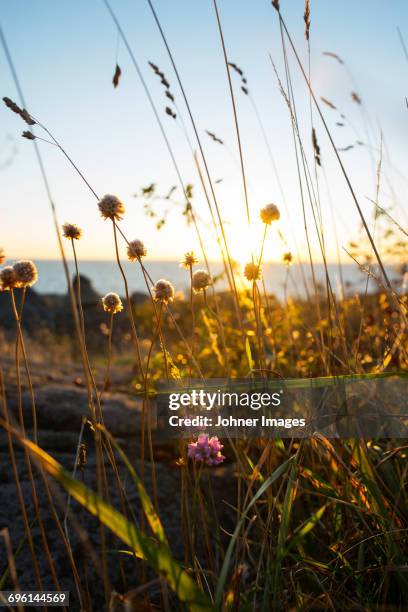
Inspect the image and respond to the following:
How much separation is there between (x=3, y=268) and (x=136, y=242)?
0.34 metres

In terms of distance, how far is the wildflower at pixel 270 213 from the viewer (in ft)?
4.58

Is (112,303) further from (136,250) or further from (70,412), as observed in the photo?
(70,412)

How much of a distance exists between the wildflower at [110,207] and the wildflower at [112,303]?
0.22m

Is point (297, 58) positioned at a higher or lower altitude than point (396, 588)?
higher

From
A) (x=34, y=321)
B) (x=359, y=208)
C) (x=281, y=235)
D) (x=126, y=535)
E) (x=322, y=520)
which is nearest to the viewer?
(x=126, y=535)

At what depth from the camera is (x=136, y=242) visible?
1.31 metres

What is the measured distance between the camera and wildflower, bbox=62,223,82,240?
121 centimetres

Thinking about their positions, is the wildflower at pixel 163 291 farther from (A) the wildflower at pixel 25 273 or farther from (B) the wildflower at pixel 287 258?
(B) the wildflower at pixel 287 258

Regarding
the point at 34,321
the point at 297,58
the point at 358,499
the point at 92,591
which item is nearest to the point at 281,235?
the point at 297,58

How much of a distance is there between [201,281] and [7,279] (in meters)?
0.53

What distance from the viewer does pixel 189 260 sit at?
1429 mm

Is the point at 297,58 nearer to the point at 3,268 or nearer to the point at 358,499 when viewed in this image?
the point at 3,268

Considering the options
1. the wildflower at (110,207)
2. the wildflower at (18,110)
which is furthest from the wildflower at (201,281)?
the wildflower at (18,110)

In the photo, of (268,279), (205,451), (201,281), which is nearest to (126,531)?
(205,451)
